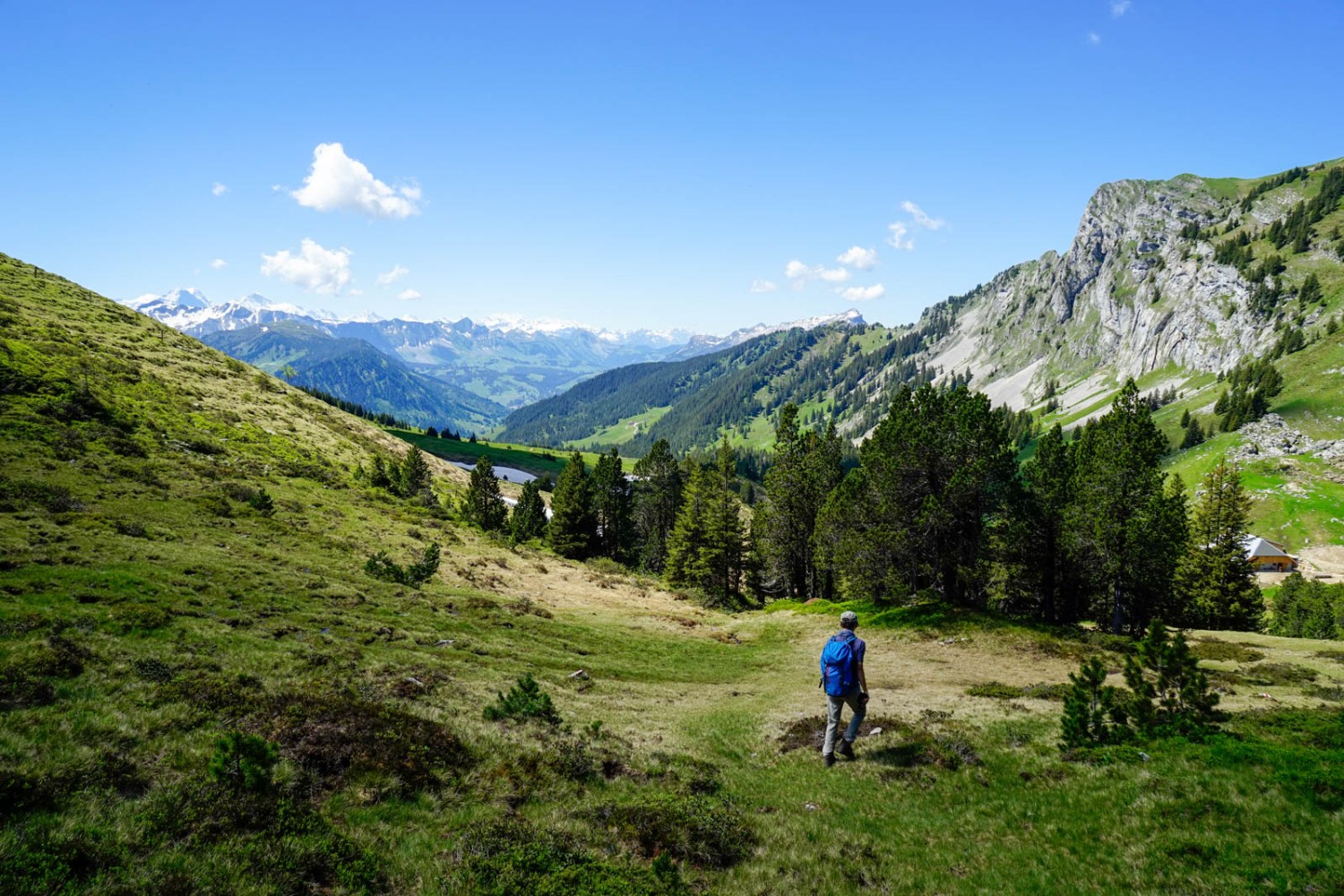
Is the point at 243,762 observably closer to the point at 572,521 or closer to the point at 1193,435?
the point at 572,521

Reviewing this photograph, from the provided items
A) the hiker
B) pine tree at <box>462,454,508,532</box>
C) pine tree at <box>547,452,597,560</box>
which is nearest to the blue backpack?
the hiker

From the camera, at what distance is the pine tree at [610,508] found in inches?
3479

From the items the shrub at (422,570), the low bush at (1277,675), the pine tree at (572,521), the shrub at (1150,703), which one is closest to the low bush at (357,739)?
the shrub at (1150,703)

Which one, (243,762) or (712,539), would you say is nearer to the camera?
(243,762)

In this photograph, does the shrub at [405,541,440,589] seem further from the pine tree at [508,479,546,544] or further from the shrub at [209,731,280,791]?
the pine tree at [508,479,546,544]

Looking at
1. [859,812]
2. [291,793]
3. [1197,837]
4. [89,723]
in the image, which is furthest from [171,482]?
[1197,837]

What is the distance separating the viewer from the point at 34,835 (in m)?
6.72

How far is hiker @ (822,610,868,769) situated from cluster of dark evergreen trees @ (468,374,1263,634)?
2597 cm

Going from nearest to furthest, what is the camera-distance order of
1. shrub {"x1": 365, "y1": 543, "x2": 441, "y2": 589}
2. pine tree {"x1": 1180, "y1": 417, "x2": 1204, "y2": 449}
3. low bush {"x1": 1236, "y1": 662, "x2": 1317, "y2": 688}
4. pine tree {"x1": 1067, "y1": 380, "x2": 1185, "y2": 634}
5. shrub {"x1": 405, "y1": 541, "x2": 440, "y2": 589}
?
low bush {"x1": 1236, "y1": 662, "x2": 1317, "y2": 688} → shrub {"x1": 365, "y1": 543, "x2": 441, "y2": 589} → shrub {"x1": 405, "y1": 541, "x2": 440, "y2": 589} → pine tree {"x1": 1067, "y1": 380, "x2": 1185, "y2": 634} → pine tree {"x1": 1180, "y1": 417, "x2": 1204, "y2": 449}

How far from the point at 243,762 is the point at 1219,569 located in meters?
72.3

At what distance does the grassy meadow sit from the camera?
26.7ft

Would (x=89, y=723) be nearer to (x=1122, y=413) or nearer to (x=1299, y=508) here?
(x=1122, y=413)

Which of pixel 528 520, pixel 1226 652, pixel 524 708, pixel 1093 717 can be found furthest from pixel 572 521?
pixel 1093 717

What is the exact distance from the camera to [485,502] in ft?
284
